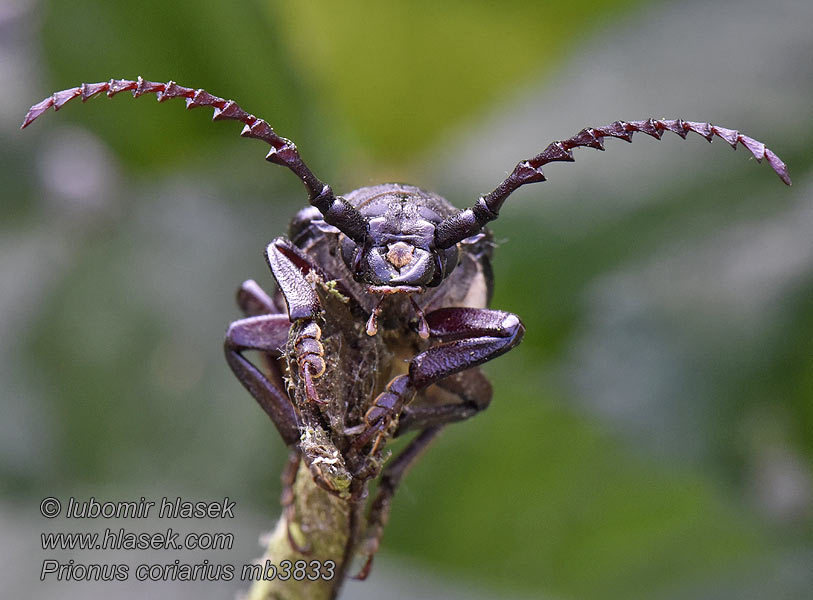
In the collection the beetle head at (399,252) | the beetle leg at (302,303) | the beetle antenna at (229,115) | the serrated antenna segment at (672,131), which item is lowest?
the beetle leg at (302,303)

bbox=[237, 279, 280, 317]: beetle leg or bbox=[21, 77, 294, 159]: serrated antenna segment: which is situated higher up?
bbox=[21, 77, 294, 159]: serrated antenna segment

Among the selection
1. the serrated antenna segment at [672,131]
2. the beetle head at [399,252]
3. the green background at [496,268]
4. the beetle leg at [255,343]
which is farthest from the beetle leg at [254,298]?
the green background at [496,268]

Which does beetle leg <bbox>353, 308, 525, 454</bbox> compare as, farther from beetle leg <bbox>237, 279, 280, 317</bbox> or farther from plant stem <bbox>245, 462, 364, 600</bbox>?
beetle leg <bbox>237, 279, 280, 317</bbox>

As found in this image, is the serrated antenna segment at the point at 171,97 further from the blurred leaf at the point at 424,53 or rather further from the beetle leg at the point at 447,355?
the blurred leaf at the point at 424,53

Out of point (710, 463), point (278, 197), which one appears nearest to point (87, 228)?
point (278, 197)

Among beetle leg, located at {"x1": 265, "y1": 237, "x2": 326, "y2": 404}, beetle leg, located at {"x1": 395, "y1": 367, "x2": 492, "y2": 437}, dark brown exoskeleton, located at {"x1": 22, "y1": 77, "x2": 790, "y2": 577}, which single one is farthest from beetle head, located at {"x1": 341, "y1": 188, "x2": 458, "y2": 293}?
beetle leg, located at {"x1": 395, "y1": 367, "x2": 492, "y2": 437}

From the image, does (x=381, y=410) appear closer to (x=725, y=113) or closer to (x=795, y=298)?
(x=795, y=298)

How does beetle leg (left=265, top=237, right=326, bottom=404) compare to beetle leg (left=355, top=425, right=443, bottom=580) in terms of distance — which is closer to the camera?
beetle leg (left=265, top=237, right=326, bottom=404)
